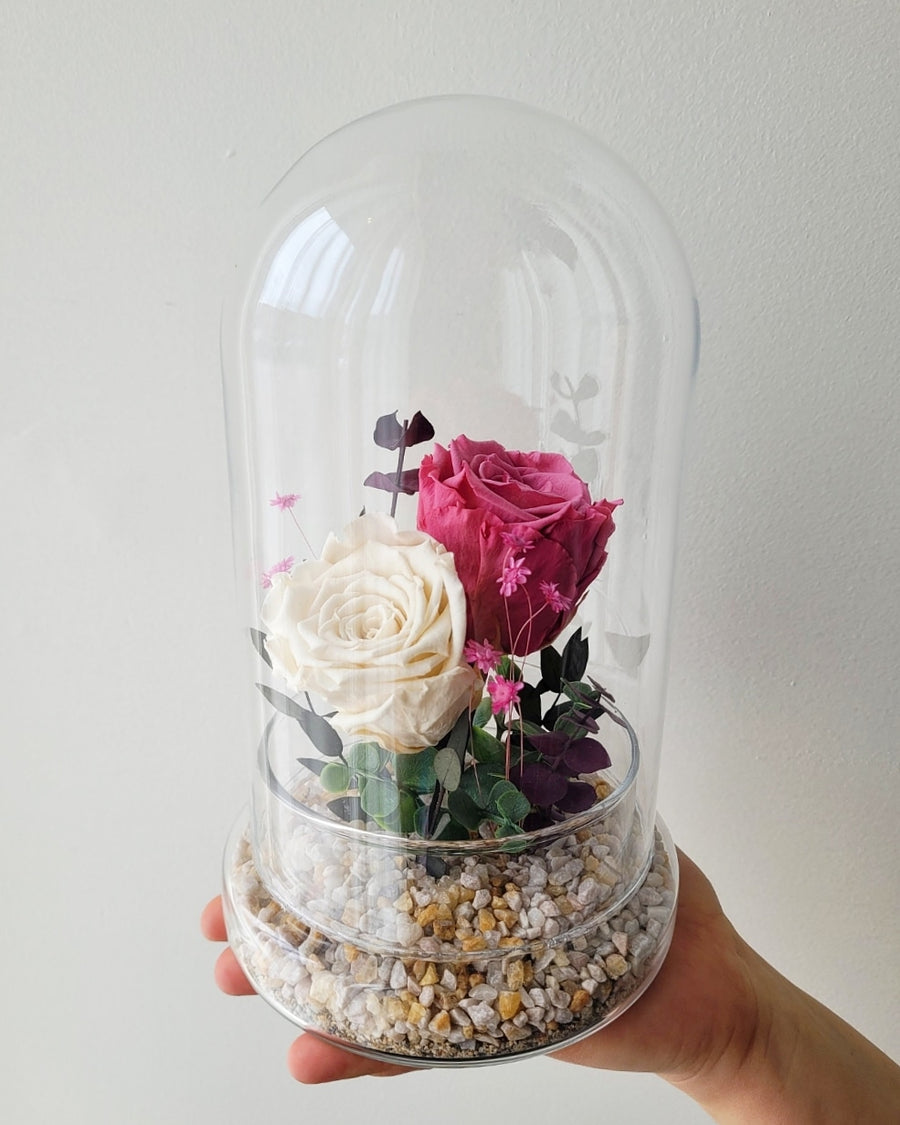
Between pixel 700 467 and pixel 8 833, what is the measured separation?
2.42 ft

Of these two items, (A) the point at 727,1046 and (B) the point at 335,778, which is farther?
(A) the point at 727,1046

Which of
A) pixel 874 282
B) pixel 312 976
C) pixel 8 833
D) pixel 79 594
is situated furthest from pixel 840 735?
pixel 8 833

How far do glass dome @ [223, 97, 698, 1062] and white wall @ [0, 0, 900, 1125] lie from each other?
0.34 feet

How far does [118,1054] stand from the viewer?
0.98m

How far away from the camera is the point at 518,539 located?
45 centimetres

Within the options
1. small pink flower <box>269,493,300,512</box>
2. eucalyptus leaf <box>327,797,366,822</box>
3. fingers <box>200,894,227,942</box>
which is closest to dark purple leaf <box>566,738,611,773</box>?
eucalyptus leaf <box>327,797,366,822</box>

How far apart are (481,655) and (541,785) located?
0.27ft

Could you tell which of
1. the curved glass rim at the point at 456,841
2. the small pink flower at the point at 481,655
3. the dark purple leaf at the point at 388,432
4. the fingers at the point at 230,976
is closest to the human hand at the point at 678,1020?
the fingers at the point at 230,976

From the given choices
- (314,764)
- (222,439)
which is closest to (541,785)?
(314,764)

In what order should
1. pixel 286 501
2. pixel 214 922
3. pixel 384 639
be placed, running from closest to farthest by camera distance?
pixel 384 639, pixel 286 501, pixel 214 922

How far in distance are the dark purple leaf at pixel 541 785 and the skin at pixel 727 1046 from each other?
7.2 inches

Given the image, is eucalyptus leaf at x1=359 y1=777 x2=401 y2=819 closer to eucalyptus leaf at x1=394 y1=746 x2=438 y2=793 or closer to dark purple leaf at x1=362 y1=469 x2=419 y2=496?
eucalyptus leaf at x1=394 y1=746 x2=438 y2=793

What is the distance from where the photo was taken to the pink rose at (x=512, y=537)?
17.8 inches

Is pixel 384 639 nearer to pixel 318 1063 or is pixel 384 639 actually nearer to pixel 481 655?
pixel 481 655
